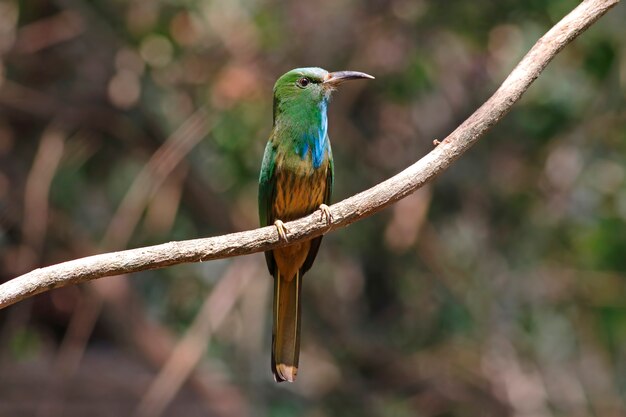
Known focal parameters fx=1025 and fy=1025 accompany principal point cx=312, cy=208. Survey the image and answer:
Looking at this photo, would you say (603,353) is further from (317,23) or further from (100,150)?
(100,150)

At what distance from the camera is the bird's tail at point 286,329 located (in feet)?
11.0

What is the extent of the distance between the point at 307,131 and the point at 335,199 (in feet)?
8.53

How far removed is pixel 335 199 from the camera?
6055mm


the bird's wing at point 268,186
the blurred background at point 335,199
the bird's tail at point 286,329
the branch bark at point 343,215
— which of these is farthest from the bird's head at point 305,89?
the blurred background at point 335,199

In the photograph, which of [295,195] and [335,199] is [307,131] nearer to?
[295,195]

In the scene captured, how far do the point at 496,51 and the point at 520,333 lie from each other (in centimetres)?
174

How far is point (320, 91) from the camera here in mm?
3527

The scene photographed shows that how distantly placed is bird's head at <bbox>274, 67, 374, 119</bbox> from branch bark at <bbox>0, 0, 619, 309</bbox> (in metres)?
0.81

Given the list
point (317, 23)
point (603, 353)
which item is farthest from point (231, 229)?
point (603, 353)

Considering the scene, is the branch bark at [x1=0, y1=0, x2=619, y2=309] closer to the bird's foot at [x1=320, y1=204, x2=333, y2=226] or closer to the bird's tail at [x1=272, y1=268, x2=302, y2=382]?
the bird's foot at [x1=320, y1=204, x2=333, y2=226]

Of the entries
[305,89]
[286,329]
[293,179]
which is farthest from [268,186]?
[286,329]

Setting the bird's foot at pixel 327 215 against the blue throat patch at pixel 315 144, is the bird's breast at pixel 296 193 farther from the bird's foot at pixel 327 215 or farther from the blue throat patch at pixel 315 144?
the bird's foot at pixel 327 215

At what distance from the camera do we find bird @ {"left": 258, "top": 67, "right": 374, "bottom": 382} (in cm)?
343

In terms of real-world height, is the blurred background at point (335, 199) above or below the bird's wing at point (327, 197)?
above
